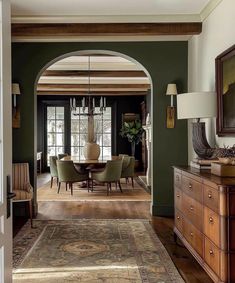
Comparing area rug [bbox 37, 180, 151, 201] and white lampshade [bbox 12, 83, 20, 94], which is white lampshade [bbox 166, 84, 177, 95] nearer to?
white lampshade [bbox 12, 83, 20, 94]

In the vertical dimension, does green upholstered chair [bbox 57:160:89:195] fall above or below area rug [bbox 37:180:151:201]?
above

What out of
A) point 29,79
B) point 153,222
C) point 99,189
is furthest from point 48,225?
point 99,189

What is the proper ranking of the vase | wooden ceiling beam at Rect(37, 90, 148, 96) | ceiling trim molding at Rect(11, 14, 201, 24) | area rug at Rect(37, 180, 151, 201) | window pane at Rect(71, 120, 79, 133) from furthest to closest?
window pane at Rect(71, 120, 79, 133)
wooden ceiling beam at Rect(37, 90, 148, 96)
the vase
area rug at Rect(37, 180, 151, 201)
ceiling trim molding at Rect(11, 14, 201, 24)

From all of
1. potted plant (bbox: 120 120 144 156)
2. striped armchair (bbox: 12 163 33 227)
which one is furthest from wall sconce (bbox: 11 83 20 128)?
potted plant (bbox: 120 120 144 156)

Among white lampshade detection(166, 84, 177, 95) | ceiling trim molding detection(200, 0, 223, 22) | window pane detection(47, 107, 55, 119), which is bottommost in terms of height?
white lampshade detection(166, 84, 177, 95)

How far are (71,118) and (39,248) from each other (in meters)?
9.74

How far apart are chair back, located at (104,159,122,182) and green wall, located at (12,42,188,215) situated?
6.45ft

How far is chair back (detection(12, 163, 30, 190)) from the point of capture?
5.48 meters

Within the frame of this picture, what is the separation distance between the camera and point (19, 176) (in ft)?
18.0

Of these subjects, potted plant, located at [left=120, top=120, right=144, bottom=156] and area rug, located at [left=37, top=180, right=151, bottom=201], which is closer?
area rug, located at [left=37, top=180, right=151, bottom=201]

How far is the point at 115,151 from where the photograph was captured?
13.7 metres

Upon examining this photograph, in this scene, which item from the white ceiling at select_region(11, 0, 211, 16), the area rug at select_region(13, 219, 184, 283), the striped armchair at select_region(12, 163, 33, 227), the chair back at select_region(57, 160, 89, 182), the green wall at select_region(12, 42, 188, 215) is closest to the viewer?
the area rug at select_region(13, 219, 184, 283)

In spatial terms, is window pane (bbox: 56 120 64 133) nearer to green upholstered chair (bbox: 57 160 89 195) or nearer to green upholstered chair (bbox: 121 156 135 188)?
green upholstered chair (bbox: 121 156 135 188)

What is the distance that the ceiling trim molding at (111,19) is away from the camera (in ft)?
16.5
